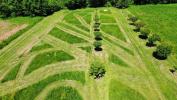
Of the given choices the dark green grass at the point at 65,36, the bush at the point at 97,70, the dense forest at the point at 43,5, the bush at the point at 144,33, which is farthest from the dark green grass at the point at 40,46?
the dense forest at the point at 43,5

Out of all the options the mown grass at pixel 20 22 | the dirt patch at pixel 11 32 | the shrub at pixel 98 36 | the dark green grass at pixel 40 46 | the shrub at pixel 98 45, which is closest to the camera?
the shrub at pixel 98 45

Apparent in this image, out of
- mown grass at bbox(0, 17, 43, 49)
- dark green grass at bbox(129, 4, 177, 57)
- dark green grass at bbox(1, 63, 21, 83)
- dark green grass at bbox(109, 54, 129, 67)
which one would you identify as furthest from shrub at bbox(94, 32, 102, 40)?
mown grass at bbox(0, 17, 43, 49)

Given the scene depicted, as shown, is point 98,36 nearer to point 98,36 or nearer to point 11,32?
point 98,36

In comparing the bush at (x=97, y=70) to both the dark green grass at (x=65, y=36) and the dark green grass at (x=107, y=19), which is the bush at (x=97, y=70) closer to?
the dark green grass at (x=65, y=36)

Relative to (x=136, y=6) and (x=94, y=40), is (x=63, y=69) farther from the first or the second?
(x=136, y=6)

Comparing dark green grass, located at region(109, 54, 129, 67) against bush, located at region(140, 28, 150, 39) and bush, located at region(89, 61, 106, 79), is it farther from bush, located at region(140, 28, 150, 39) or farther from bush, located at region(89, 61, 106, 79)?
bush, located at region(140, 28, 150, 39)
